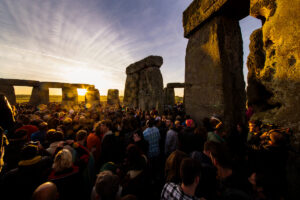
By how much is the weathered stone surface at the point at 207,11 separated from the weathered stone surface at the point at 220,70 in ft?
0.47

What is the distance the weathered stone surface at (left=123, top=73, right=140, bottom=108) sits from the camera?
9.19 meters

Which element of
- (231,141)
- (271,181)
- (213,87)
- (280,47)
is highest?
(280,47)

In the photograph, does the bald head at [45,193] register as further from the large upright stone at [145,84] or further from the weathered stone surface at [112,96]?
the weathered stone surface at [112,96]

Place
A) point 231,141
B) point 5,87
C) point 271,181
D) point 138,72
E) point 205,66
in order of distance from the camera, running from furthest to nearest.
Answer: point 5,87
point 138,72
point 205,66
point 231,141
point 271,181

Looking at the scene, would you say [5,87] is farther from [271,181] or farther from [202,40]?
[271,181]

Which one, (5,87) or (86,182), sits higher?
(5,87)

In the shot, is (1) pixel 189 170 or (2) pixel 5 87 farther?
(2) pixel 5 87

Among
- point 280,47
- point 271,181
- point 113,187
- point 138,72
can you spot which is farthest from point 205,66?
point 138,72

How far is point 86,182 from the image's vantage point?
212 cm

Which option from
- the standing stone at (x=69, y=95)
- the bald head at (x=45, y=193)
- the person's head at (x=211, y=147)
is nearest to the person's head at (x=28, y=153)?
the bald head at (x=45, y=193)

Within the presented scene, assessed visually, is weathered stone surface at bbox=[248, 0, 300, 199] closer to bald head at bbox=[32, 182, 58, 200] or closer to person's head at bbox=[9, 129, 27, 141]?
bald head at bbox=[32, 182, 58, 200]

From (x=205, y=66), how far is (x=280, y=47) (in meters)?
1.48

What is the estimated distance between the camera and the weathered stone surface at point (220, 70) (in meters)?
2.72

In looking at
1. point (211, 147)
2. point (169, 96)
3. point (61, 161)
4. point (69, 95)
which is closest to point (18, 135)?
point (61, 161)
